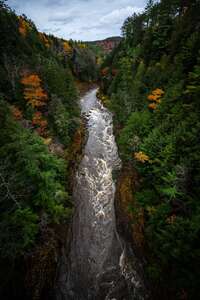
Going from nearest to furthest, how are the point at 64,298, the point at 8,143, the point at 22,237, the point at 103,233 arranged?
the point at 22,237
the point at 64,298
the point at 8,143
the point at 103,233

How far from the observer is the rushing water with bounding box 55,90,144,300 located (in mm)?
11305

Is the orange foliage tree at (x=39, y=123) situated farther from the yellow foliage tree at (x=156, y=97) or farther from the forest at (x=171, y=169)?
the yellow foliage tree at (x=156, y=97)

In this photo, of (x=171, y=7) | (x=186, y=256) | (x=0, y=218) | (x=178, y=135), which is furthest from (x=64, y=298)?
(x=171, y=7)

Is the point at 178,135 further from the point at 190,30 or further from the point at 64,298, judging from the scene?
the point at 190,30

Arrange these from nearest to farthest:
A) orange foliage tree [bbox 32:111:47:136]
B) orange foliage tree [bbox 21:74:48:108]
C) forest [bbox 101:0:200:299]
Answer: forest [bbox 101:0:200:299], orange foliage tree [bbox 32:111:47:136], orange foliage tree [bbox 21:74:48:108]

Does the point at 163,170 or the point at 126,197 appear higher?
the point at 163,170

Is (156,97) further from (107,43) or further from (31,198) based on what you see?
(107,43)

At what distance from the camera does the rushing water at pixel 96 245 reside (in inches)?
445

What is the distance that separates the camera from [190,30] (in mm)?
19578

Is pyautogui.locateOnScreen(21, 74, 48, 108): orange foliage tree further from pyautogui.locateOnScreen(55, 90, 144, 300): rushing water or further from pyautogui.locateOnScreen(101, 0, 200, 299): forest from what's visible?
pyautogui.locateOnScreen(101, 0, 200, 299): forest

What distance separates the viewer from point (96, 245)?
13.8 metres

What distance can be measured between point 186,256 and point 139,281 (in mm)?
4656

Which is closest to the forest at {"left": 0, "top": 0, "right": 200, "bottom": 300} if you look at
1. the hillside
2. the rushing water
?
the hillside

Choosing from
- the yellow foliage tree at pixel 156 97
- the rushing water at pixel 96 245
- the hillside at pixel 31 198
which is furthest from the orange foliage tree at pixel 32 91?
the yellow foliage tree at pixel 156 97
